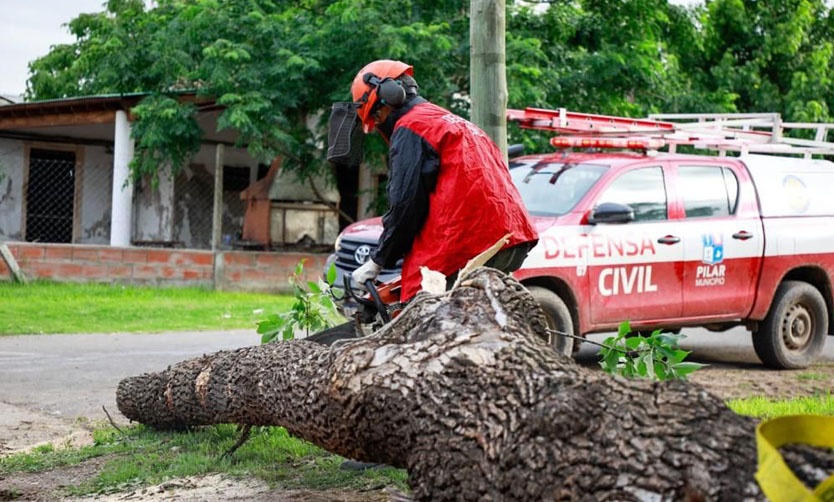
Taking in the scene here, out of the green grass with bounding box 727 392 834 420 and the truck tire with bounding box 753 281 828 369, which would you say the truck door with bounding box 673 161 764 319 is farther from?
the green grass with bounding box 727 392 834 420

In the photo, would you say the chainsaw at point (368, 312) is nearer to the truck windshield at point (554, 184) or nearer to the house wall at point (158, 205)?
the truck windshield at point (554, 184)

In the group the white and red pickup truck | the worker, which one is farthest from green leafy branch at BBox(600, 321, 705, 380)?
the white and red pickup truck

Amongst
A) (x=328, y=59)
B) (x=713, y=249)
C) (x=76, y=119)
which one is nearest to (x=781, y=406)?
(x=713, y=249)

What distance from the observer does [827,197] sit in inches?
389

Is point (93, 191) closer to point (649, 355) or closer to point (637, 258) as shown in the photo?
point (637, 258)

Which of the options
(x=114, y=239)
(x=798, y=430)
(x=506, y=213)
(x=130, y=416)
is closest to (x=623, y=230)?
(x=506, y=213)

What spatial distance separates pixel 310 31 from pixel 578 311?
895 centimetres

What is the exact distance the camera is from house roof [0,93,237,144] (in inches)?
693

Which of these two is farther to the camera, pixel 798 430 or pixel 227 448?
pixel 227 448

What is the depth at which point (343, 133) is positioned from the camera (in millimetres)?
5211

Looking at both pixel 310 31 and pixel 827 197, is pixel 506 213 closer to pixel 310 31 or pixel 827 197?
pixel 827 197

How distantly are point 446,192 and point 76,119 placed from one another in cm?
1564

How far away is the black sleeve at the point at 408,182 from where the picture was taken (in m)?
4.68

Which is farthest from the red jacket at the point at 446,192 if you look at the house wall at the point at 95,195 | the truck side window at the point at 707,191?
the house wall at the point at 95,195
